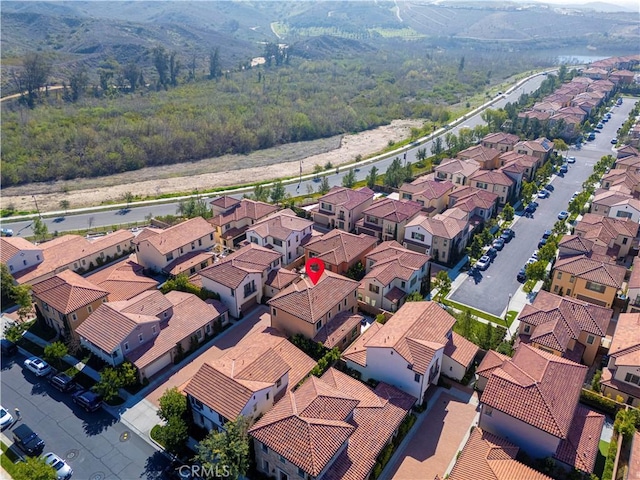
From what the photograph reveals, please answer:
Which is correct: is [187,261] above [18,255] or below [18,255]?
below

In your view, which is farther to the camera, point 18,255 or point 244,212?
point 244,212

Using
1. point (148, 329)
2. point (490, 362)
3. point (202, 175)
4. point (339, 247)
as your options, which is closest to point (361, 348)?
point (490, 362)

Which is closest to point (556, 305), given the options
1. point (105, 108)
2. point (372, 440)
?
point (372, 440)

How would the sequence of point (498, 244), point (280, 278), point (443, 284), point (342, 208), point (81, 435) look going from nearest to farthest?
1. point (81, 435)
2. point (280, 278)
3. point (443, 284)
4. point (498, 244)
5. point (342, 208)

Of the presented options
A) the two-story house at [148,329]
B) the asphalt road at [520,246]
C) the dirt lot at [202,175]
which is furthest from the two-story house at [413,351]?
the dirt lot at [202,175]

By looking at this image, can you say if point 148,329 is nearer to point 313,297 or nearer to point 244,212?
point 313,297

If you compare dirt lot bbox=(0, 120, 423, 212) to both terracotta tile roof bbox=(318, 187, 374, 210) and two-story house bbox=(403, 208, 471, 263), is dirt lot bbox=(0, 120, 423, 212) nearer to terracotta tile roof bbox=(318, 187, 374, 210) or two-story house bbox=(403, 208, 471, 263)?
terracotta tile roof bbox=(318, 187, 374, 210)
